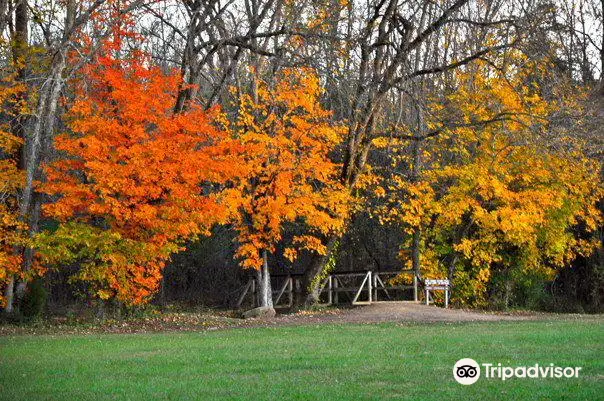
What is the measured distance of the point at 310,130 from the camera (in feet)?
95.2

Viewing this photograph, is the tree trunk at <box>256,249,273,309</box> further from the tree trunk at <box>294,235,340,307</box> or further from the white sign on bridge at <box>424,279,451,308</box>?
the white sign on bridge at <box>424,279,451,308</box>

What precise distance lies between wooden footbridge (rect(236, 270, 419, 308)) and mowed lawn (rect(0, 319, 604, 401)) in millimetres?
11534

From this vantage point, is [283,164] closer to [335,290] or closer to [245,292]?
[245,292]

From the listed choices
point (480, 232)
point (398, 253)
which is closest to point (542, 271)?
point (480, 232)

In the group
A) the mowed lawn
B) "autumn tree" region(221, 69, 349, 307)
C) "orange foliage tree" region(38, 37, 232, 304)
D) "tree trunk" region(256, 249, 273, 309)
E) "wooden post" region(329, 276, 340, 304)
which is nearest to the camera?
the mowed lawn

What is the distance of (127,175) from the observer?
24.8 m

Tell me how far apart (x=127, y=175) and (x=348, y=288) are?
11.1m

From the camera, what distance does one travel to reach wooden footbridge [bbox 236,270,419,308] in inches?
1315

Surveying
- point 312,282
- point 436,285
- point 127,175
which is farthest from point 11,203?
point 436,285

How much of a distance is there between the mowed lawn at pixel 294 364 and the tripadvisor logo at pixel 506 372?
159 millimetres

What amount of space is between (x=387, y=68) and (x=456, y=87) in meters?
8.56

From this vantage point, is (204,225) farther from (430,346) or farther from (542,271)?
(542,271)

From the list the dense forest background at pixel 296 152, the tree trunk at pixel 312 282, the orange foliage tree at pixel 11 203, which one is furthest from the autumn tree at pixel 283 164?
the orange foliage tree at pixel 11 203

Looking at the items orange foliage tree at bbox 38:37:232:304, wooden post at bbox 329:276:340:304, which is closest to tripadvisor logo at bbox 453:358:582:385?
orange foliage tree at bbox 38:37:232:304
